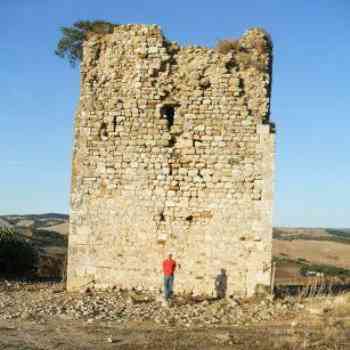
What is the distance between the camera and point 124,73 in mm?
12227

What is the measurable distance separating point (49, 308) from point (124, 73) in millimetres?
5398

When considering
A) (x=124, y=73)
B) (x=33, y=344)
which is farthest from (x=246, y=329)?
(x=124, y=73)

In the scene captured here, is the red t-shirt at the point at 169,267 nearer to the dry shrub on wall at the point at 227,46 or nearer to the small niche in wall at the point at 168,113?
the small niche in wall at the point at 168,113

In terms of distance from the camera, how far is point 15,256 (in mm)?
16375

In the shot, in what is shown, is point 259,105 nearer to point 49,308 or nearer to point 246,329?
point 246,329

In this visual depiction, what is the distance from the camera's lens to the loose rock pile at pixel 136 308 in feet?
30.8

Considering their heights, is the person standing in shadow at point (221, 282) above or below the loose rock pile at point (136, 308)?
above

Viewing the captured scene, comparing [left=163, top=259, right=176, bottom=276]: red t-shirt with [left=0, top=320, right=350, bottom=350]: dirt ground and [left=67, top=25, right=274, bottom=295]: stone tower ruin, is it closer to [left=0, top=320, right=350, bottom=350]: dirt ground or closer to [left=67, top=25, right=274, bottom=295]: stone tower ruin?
[left=67, top=25, right=274, bottom=295]: stone tower ruin

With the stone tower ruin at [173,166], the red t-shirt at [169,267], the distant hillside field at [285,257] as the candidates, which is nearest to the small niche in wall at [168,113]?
the stone tower ruin at [173,166]

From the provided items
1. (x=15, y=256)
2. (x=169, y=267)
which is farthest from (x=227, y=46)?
(x=15, y=256)

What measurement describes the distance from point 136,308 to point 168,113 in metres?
4.36

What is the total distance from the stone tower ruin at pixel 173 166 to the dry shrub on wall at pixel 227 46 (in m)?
0.05

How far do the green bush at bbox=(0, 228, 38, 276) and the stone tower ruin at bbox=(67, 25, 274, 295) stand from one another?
15.9ft

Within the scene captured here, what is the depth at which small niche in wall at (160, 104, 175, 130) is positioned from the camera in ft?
39.2
